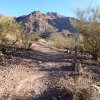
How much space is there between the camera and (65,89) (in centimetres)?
1156

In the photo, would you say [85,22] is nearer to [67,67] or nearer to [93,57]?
[93,57]

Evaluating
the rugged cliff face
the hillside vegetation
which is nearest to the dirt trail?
the hillside vegetation

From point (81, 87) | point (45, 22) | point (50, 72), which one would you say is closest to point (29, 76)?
point (50, 72)

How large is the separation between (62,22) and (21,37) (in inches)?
3153

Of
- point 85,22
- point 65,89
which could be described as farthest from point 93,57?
point 65,89

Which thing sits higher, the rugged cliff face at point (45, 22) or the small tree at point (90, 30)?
the rugged cliff face at point (45, 22)

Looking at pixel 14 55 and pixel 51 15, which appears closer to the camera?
pixel 14 55

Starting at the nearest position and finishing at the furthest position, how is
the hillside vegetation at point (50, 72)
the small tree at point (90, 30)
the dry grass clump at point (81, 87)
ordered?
1. the dry grass clump at point (81, 87)
2. the hillside vegetation at point (50, 72)
3. the small tree at point (90, 30)

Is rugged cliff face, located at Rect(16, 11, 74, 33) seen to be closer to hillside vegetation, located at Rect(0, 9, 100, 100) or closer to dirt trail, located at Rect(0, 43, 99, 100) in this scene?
hillside vegetation, located at Rect(0, 9, 100, 100)

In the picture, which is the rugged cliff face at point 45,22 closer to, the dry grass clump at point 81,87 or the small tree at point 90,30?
the small tree at point 90,30

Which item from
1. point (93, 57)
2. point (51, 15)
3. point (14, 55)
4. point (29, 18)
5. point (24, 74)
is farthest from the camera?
point (51, 15)

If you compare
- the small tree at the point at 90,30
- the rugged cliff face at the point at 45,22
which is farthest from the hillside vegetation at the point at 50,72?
the rugged cliff face at the point at 45,22

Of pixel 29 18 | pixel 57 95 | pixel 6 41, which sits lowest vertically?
pixel 57 95

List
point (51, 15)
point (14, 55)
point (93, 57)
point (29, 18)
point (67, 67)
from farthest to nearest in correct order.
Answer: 1. point (51, 15)
2. point (29, 18)
3. point (93, 57)
4. point (14, 55)
5. point (67, 67)
